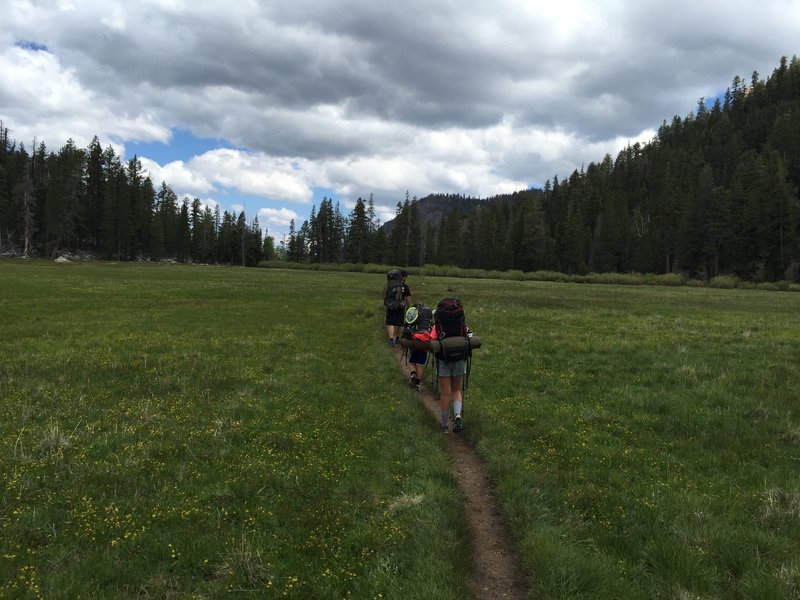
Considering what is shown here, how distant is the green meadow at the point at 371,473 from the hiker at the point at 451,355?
1.68ft

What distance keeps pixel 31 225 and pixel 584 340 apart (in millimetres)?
120640

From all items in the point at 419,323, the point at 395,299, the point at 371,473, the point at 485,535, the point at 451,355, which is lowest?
the point at 485,535

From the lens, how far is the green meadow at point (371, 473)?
5.18 m

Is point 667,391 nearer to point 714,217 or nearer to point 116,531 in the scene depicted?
point 116,531

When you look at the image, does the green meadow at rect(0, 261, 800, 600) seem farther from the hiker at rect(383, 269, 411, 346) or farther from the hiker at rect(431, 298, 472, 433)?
the hiker at rect(383, 269, 411, 346)

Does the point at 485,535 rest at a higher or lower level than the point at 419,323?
lower

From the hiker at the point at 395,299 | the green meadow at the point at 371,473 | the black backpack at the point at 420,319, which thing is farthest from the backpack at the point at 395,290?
the black backpack at the point at 420,319

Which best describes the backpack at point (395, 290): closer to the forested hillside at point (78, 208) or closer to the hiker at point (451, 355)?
the hiker at point (451, 355)

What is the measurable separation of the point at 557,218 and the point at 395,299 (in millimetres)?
148284

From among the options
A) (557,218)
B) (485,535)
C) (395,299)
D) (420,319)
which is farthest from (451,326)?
(557,218)

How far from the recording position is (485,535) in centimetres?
637

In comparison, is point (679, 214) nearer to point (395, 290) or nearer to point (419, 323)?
point (395, 290)

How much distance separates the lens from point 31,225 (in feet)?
330

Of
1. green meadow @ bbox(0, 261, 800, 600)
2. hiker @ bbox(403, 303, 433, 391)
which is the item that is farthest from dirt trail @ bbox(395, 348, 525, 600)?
hiker @ bbox(403, 303, 433, 391)
